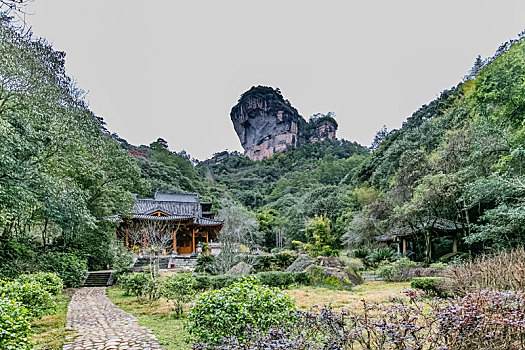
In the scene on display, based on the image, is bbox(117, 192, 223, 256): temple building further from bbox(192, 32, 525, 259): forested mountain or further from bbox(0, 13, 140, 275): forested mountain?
bbox(192, 32, 525, 259): forested mountain

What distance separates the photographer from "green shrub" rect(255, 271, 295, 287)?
1099 centimetres

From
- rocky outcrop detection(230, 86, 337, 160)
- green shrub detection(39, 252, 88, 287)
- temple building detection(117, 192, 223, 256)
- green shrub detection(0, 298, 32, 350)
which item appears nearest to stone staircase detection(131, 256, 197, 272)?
temple building detection(117, 192, 223, 256)

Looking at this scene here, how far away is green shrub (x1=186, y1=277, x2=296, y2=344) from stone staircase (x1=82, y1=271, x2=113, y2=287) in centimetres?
1238

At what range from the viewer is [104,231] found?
1402 centimetres

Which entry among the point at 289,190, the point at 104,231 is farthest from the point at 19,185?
the point at 289,190

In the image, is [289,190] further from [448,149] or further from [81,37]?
[81,37]

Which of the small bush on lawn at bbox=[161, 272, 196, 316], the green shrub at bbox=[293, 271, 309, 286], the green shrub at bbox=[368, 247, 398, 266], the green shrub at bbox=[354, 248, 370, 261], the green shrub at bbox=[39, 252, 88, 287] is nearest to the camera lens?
the small bush on lawn at bbox=[161, 272, 196, 316]

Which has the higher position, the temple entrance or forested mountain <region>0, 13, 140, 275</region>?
forested mountain <region>0, 13, 140, 275</region>

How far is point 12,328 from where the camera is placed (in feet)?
8.59

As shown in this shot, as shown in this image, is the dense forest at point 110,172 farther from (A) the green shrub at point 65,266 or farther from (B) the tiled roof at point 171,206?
(B) the tiled roof at point 171,206

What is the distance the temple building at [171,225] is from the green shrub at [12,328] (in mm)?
14291

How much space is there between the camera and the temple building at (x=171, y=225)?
20291 millimetres

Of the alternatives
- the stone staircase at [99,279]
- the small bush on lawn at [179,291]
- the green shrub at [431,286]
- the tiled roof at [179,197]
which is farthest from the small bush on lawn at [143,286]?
the tiled roof at [179,197]

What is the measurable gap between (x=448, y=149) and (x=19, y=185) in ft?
54.5
